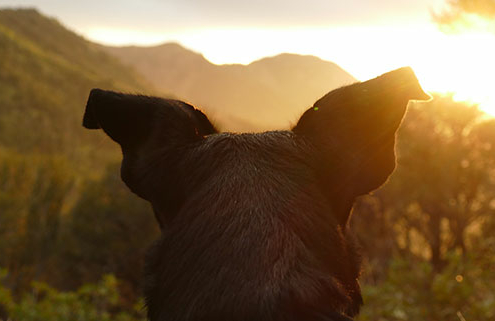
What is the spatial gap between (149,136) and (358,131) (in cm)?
72

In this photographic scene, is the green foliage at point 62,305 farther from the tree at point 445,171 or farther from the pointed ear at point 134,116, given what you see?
the tree at point 445,171

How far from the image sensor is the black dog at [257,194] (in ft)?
4.84

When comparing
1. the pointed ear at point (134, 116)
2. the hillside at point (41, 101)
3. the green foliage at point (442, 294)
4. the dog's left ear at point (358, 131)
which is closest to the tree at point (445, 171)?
the green foliage at point (442, 294)

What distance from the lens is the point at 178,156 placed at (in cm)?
193

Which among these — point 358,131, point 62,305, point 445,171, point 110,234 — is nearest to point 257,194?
point 358,131

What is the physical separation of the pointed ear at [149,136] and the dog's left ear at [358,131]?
460 millimetres

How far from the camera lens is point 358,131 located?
1914 millimetres

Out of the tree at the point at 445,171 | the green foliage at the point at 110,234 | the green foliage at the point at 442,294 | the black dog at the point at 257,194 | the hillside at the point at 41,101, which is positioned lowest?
the hillside at the point at 41,101

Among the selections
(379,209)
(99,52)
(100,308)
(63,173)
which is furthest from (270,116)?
(100,308)

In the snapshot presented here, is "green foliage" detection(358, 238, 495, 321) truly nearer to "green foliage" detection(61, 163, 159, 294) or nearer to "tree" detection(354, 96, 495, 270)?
"tree" detection(354, 96, 495, 270)

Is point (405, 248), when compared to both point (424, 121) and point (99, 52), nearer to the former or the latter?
point (424, 121)

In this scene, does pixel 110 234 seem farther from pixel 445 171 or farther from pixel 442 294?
pixel 442 294

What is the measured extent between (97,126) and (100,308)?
20.7 ft

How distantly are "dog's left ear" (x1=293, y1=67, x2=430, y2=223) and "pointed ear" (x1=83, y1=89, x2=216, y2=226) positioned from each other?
0.46 metres
